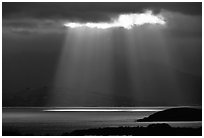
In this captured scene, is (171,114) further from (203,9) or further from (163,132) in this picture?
(203,9)

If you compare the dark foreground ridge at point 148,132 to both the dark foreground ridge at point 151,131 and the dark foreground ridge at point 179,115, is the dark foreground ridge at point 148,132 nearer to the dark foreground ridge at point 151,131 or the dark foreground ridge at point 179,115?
the dark foreground ridge at point 151,131

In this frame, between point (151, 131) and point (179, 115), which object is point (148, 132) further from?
point (179, 115)

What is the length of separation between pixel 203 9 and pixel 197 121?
68.1 m

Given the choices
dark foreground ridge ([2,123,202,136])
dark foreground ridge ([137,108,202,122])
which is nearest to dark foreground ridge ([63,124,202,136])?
dark foreground ridge ([2,123,202,136])

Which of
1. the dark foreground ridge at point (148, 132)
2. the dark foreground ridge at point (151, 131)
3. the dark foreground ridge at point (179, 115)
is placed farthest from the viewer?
the dark foreground ridge at point (179, 115)

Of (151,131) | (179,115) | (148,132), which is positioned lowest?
(148,132)

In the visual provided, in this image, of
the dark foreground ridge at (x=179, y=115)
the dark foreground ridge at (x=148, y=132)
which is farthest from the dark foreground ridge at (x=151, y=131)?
the dark foreground ridge at (x=179, y=115)

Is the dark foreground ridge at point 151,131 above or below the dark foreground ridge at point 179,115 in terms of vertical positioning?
below

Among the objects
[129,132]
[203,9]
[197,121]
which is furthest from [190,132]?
[197,121]

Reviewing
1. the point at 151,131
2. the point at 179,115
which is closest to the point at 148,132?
the point at 151,131

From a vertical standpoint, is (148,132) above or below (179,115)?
below

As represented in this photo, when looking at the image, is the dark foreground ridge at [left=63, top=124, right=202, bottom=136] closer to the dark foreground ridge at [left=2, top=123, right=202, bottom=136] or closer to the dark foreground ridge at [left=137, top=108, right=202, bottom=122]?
the dark foreground ridge at [left=2, top=123, right=202, bottom=136]

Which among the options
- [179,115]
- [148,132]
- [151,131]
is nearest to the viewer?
[148,132]

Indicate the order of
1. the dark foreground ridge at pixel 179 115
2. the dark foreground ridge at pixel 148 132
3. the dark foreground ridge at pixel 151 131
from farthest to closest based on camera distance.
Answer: the dark foreground ridge at pixel 179 115, the dark foreground ridge at pixel 148 132, the dark foreground ridge at pixel 151 131
